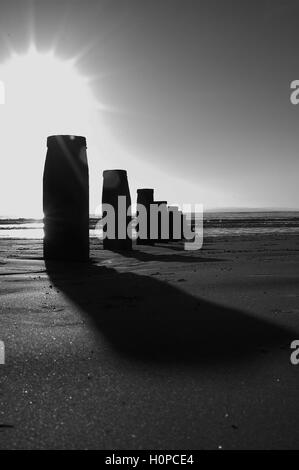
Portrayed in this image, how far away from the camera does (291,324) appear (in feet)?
12.5

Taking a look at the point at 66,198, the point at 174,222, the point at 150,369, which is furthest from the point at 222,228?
the point at 150,369

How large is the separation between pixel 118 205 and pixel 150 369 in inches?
445

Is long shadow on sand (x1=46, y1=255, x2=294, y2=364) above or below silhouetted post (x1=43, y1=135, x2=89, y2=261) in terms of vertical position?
below

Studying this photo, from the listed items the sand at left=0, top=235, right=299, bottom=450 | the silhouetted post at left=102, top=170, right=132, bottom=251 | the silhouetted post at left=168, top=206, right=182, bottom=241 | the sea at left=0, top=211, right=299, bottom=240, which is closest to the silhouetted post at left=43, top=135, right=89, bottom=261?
the silhouetted post at left=102, top=170, right=132, bottom=251

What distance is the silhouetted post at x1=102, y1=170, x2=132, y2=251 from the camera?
44.4 ft

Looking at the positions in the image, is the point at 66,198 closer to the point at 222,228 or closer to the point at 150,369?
the point at 150,369

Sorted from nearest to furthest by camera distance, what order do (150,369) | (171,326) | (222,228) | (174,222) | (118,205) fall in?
1. (150,369)
2. (171,326)
3. (118,205)
4. (174,222)
5. (222,228)

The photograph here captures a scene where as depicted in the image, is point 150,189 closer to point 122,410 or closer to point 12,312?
point 12,312

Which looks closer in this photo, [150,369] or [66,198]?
[150,369]

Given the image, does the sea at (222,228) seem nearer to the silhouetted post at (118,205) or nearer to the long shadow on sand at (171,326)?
the silhouetted post at (118,205)

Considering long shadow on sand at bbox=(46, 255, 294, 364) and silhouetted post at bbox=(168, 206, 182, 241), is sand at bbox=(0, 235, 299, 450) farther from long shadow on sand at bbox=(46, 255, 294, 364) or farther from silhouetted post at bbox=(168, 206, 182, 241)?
silhouetted post at bbox=(168, 206, 182, 241)

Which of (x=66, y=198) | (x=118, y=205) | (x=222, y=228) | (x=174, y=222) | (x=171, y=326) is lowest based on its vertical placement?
(x=222, y=228)

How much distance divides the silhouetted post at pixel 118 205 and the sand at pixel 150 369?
785 cm

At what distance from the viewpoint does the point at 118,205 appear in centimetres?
1395
